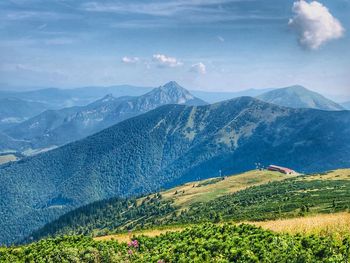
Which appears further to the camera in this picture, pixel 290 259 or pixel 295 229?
pixel 295 229

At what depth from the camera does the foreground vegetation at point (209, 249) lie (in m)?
29.2

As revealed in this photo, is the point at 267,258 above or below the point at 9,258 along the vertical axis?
above

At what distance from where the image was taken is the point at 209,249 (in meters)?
34.4

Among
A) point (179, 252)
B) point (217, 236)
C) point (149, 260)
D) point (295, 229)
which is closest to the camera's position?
point (149, 260)

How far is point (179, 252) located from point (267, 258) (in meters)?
9.23

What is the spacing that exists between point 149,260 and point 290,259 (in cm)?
1078

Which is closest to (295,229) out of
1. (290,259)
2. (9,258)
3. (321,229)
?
(321,229)

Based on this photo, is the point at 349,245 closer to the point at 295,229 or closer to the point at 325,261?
the point at 325,261

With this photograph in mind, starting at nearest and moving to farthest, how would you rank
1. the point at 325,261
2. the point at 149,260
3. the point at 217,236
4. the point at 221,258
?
1. the point at 325,261
2. the point at 221,258
3. the point at 149,260
4. the point at 217,236

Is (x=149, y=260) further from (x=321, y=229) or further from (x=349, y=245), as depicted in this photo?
(x=321, y=229)

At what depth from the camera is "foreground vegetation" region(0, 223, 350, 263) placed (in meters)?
29.2

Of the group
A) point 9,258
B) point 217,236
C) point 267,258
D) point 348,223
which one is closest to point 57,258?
point 9,258

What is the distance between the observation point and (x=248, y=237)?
3638cm

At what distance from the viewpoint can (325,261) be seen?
87.6 feet
